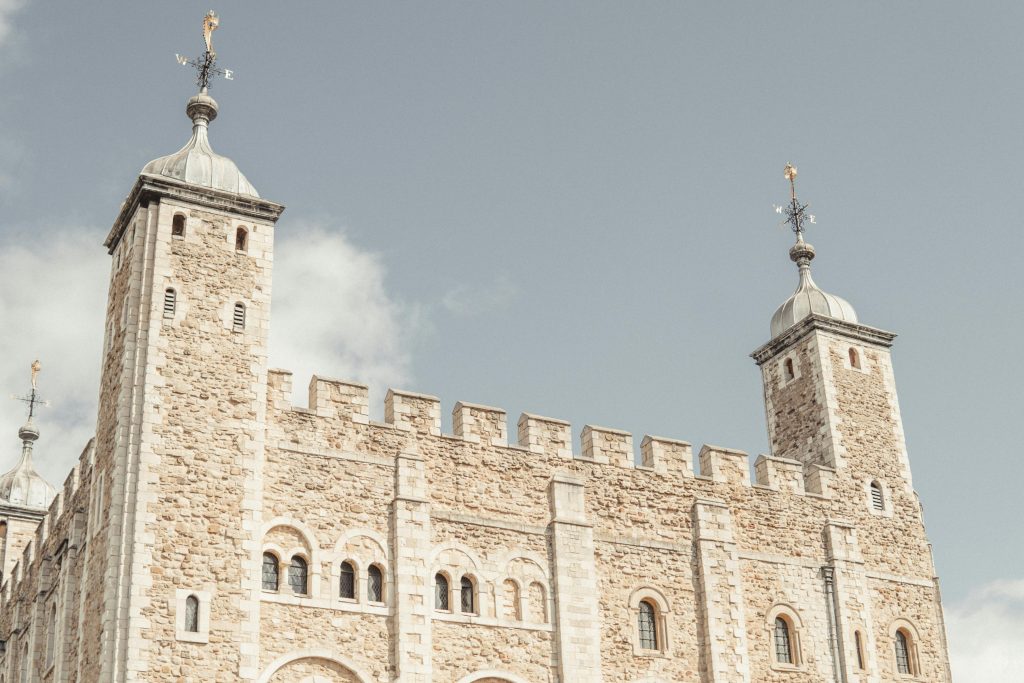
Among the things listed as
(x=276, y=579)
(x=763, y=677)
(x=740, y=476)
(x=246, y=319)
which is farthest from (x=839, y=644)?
(x=246, y=319)

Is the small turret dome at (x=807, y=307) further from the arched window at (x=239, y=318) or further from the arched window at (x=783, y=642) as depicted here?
the arched window at (x=239, y=318)

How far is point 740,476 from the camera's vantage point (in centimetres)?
2880

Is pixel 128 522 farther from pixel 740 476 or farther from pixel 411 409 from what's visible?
pixel 740 476

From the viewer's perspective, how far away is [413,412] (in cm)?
2577

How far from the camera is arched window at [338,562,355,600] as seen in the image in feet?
78.0

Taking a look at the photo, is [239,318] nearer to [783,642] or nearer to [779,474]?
[779,474]

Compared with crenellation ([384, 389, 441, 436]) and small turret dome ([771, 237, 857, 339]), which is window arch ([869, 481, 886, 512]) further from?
crenellation ([384, 389, 441, 436])

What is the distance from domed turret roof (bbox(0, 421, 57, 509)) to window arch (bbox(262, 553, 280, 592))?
62.5 feet

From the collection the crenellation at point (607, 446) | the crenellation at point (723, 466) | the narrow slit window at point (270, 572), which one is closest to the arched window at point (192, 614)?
the narrow slit window at point (270, 572)

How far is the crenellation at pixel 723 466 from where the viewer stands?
2856 cm

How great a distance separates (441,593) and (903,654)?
35.2ft

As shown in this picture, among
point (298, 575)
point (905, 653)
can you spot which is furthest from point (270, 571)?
point (905, 653)

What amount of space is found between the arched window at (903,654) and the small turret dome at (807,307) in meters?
7.44

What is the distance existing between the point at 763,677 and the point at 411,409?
343 inches
